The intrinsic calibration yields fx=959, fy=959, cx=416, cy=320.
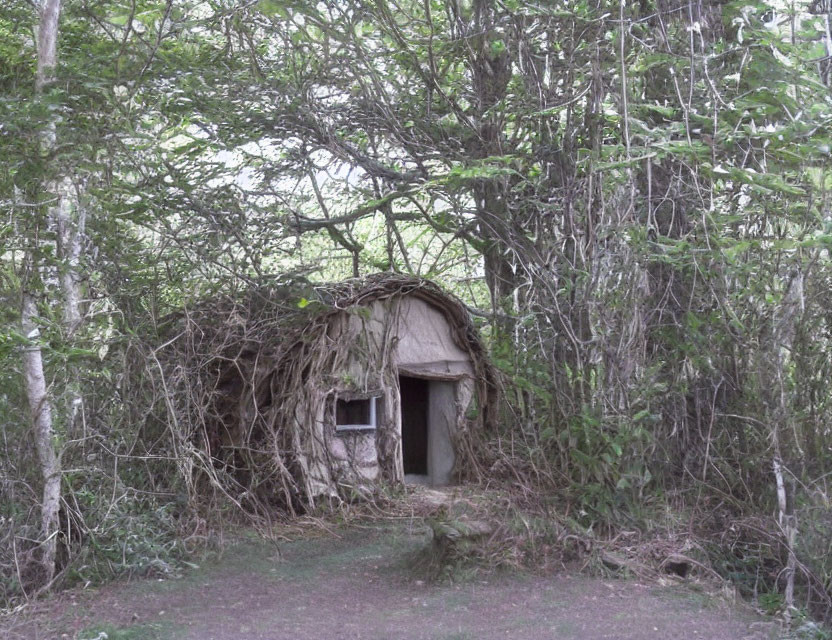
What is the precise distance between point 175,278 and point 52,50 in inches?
87.6

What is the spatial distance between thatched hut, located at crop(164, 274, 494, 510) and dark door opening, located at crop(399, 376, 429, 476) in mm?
485

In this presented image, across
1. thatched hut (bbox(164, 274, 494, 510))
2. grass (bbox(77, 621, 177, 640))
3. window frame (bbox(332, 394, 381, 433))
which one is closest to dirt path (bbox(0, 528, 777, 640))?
grass (bbox(77, 621, 177, 640))

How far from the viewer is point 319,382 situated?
400 inches

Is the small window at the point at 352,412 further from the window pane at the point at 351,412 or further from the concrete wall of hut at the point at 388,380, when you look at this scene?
the concrete wall of hut at the point at 388,380

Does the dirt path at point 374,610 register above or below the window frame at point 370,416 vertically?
below

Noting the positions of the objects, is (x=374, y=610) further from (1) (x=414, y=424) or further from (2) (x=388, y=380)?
(1) (x=414, y=424)

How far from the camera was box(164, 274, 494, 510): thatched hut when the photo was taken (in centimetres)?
935

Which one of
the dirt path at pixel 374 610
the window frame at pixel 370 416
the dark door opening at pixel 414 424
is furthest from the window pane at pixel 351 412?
Answer: the dirt path at pixel 374 610

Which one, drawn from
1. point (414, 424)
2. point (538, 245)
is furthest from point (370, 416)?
point (538, 245)

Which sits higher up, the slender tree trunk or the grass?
the slender tree trunk

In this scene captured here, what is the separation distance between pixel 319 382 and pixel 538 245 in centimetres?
303

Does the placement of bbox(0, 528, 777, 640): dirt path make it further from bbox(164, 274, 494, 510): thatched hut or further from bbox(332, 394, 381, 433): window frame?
bbox(332, 394, 381, 433): window frame

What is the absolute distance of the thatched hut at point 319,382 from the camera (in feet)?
30.7

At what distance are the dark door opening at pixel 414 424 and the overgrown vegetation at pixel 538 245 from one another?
3.01m
